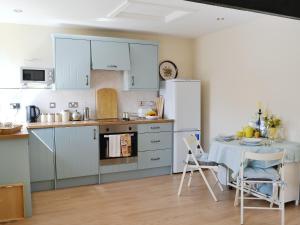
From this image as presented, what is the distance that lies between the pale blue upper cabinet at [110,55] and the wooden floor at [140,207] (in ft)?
6.19

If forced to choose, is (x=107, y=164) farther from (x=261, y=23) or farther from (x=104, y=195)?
(x=261, y=23)

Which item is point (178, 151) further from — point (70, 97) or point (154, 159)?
point (70, 97)

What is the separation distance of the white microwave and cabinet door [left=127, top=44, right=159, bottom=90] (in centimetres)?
127

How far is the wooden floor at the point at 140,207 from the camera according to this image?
298 cm

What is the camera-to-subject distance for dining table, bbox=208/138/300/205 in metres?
3.14

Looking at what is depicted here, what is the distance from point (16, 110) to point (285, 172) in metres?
3.83

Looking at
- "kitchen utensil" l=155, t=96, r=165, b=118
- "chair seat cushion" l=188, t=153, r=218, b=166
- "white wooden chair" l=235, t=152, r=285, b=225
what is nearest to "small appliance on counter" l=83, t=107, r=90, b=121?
"kitchen utensil" l=155, t=96, r=165, b=118

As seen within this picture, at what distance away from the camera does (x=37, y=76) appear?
416 cm

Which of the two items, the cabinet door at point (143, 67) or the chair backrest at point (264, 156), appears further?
the cabinet door at point (143, 67)

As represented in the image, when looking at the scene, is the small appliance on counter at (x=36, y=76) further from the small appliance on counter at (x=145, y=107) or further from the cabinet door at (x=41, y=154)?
the small appliance on counter at (x=145, y=107)

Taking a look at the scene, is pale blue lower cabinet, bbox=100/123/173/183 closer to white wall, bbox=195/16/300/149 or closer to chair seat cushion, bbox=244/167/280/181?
white wall, bbox=195/16/300/149

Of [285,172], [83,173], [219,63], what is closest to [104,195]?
[83,173]

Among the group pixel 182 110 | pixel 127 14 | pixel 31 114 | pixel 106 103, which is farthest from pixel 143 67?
pixel 31 114

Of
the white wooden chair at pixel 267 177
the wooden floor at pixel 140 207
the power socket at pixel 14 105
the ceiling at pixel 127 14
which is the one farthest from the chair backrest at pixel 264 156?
the power socket at pixel 14 105
